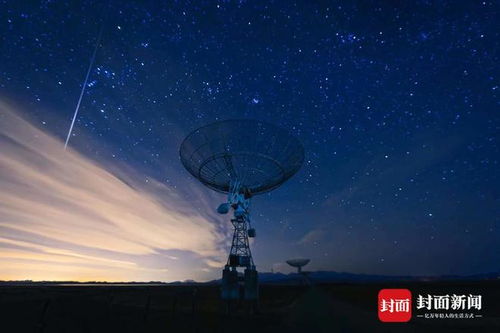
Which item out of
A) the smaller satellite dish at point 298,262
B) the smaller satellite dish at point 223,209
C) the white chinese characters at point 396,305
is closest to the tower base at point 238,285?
the smaller satellite dish at point 223,209

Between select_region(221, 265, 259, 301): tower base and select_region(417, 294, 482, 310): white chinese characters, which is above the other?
select_region(417, 294, 482, 310): white chinese characters

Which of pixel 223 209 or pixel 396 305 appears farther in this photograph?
pixel 223 209

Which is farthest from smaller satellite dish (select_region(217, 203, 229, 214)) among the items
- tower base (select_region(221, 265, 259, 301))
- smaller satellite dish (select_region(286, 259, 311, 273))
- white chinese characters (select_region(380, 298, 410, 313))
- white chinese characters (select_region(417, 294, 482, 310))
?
white chinese characters (select_region(417, 294, 482, 310))

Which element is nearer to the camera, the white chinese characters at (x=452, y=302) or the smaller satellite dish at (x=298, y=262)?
the white chinese characters at (x=452, y=302)

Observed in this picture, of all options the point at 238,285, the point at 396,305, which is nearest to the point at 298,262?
the point at 238,285

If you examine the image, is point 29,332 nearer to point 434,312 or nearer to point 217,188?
point 217,188

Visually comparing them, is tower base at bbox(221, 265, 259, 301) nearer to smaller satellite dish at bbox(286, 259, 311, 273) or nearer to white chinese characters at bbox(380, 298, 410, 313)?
smaller satellite dish at bbox(286, 259, 311, 273)

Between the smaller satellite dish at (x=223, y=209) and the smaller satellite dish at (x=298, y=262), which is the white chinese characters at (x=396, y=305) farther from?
the smaller satellite dish at (x=298, y=262)

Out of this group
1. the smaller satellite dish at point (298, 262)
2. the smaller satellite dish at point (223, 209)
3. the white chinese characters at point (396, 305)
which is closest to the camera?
the white chinese characters at point (396, 305)

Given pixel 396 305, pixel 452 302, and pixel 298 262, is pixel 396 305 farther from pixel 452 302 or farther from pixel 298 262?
pixel 298 262

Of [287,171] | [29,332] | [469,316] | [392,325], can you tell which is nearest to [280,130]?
[287,171]

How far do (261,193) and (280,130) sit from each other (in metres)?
6.21

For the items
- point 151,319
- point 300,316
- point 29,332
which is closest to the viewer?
point 300,316

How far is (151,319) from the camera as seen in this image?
1862 cm
